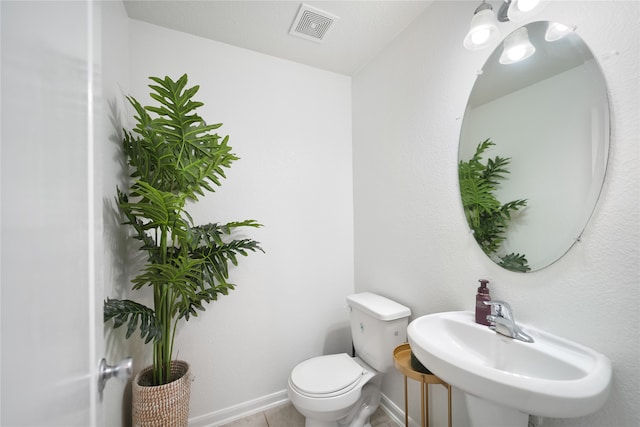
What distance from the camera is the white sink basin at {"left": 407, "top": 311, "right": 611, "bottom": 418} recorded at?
0.67 meters

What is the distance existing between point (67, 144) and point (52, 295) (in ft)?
0.85

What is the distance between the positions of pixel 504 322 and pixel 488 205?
501mm

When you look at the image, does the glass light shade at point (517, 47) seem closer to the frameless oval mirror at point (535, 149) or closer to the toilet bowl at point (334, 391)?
the frameless oval mirror at point (535, 149)

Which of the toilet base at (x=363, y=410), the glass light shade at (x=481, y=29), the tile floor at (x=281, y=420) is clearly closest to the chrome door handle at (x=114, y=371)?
the toilet base at (x=363, y=410)

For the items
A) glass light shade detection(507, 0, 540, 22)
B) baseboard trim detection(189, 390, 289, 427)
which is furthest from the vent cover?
baseboard trim detection(189, 390, 289, 427)

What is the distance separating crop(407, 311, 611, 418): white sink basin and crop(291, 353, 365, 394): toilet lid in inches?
23.7

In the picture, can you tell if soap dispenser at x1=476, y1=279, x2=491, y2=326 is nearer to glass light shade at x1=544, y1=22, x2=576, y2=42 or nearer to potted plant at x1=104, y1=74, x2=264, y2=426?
glass light shade at x1=544, y1=22, x2=576, y2=42

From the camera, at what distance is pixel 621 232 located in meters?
0.80

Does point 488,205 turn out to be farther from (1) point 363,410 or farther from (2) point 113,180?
(2) point 113,180

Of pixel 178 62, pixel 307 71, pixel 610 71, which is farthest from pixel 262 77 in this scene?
pixel 610 71

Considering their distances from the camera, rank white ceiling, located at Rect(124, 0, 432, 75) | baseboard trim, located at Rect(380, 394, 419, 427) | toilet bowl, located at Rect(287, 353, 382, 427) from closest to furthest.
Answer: toilet bowl, located at Rect(287, 353, 382, 427)
white ceiling, located at Rect(124, 0, 432, 75)
baseboard trim, located at Rect(380, 394, 419, 427)

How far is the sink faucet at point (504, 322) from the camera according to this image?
0.97 m

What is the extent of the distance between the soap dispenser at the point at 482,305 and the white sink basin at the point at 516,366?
0.03 meters

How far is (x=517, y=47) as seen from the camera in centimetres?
105
